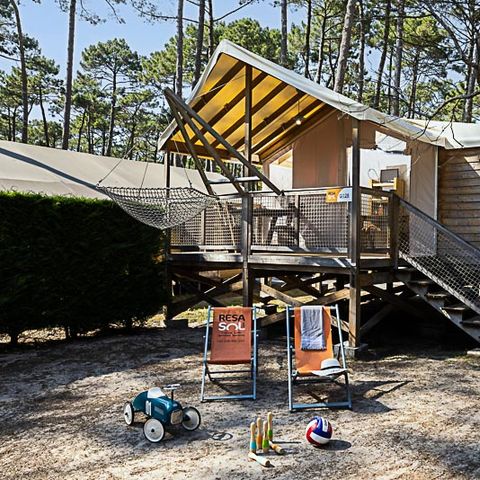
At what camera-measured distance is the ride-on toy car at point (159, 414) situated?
4.06 m

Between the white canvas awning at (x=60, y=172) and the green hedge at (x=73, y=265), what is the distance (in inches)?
53.4

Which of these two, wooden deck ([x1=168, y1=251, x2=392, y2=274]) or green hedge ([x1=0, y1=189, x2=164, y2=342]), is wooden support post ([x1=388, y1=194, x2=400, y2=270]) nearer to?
wooden deck ([x1=168, y1=251, x2=392, y2=274])

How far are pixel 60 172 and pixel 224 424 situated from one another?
9.17 meters

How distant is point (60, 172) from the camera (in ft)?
39.7

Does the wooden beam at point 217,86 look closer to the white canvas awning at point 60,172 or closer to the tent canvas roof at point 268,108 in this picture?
the tent canvas roof at point 268,108

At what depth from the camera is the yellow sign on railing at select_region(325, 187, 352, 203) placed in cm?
718

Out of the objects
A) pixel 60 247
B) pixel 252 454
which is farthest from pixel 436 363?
pixel 60 247

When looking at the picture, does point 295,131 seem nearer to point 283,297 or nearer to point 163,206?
point 163,206

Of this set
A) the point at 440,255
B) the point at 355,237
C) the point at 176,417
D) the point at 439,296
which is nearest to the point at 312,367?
the point at 176,417

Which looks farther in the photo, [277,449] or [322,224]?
[322,224]

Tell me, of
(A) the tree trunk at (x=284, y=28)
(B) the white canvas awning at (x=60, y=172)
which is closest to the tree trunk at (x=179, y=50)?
(B) the white canvas awning at (x=60, y=172)

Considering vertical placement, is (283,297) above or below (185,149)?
below

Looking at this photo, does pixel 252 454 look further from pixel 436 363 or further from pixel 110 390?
pixel 436 363

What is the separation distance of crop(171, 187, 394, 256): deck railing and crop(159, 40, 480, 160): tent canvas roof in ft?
4.08
